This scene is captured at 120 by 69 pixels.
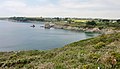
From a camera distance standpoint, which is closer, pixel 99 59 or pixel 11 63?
pixel 99 59

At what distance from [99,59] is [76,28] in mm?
167161

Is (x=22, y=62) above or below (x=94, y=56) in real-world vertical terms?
below

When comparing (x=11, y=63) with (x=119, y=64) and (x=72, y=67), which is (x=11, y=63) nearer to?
(x=72, y=67)

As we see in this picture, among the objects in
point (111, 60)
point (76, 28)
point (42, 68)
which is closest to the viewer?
point (111, 60)

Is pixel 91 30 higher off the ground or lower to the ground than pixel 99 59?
lower

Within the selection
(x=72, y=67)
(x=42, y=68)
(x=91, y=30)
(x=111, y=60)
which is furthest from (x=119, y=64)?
(x=91, y=30)

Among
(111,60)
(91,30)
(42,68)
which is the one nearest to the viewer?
(111,60)

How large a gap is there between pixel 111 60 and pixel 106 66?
1.28 metres

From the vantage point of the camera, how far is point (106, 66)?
15.5 metres

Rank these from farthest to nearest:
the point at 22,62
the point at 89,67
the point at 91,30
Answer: the point at 91,30
the point at 22,62
the point at 89,67

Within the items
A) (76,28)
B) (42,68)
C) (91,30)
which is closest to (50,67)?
(42,68)

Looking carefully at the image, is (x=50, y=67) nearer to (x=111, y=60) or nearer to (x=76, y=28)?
(x=111, y=60)

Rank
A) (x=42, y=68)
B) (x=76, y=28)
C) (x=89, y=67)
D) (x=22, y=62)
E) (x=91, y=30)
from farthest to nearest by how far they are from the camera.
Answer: (x=76, y=28) → (x=91, y=30) → (x=22, y=62) → (x=42, y=68) → (x=89, y=67)

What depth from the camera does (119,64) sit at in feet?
52.6
